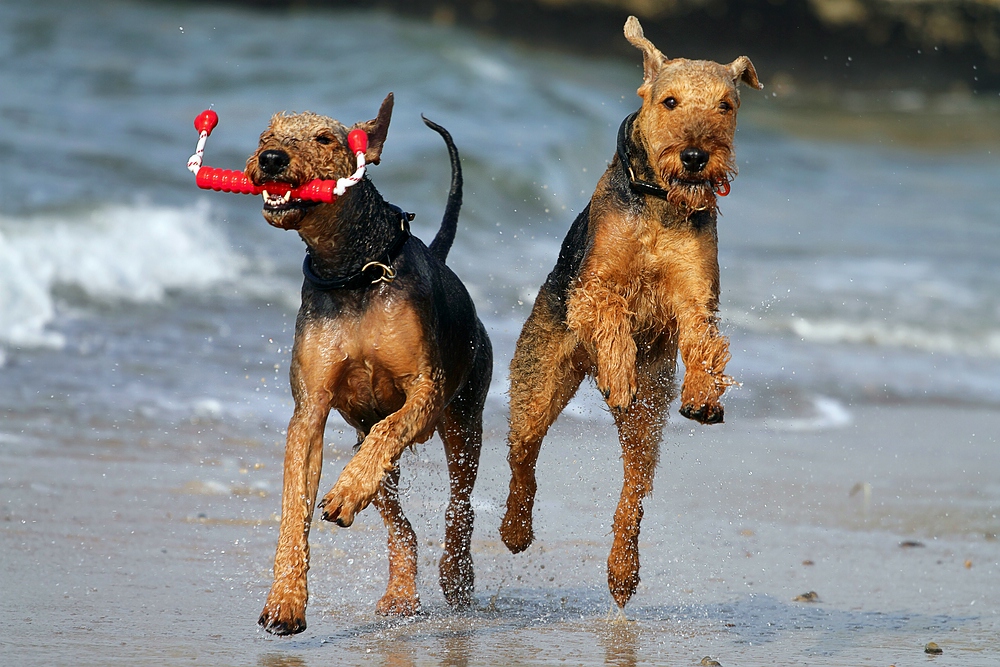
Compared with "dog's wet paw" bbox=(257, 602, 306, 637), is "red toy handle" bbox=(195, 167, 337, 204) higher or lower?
higher

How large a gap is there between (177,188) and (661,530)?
756cm

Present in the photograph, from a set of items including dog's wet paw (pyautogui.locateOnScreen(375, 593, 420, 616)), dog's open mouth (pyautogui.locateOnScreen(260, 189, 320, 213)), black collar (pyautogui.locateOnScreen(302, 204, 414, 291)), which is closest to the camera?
dog's open mouth (pyautogui.locateOnScreen(260, 189, 320, 213))

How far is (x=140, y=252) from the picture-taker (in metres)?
10.5

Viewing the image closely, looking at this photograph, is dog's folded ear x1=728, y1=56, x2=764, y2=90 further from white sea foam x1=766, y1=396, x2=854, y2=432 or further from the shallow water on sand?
white sea foam x1=766, y1=396, x2=854, y2=432

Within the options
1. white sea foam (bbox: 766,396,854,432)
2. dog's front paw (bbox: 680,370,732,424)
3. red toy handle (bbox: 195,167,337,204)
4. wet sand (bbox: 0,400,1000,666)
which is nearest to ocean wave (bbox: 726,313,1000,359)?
white sea foam (bbox: 766,396,854,432)

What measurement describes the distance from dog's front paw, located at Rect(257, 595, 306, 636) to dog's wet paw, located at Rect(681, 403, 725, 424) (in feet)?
4.62

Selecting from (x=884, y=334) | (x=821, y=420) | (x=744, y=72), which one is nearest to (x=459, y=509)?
(x=744, y=72)

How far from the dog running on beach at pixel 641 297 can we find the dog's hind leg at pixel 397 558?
0.40 metres

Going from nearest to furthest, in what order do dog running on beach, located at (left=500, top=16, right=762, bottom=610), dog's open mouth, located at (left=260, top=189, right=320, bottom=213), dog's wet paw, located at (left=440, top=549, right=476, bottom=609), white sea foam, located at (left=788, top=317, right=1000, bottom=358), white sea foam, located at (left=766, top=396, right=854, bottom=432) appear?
dog's open mouth, located at (left=260, top=189, right=320, bottom=213)
dog running on beach, located at (left=500, top=16, right=762, bottom=610)
dog's wet paw, located at (left=440, top=549, right=476, bottom=609)
white sea foam, located at (left=766, top=396, right=854, bottom=432)
white sea foam, located at (left=788, top=317, right=1000, bottom=358)

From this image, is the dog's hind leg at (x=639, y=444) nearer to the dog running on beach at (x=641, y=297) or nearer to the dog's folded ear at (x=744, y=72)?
the dog running on beach at (x=641, y=297)

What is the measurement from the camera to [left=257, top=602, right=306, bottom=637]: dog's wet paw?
163 inches

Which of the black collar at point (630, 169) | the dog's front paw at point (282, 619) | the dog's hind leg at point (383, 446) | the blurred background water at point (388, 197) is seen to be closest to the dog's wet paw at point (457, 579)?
the dog's hind leg at point (383, 446)

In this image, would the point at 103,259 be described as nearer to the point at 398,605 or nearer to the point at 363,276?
the point at 398,605

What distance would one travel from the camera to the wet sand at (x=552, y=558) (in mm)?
4484
